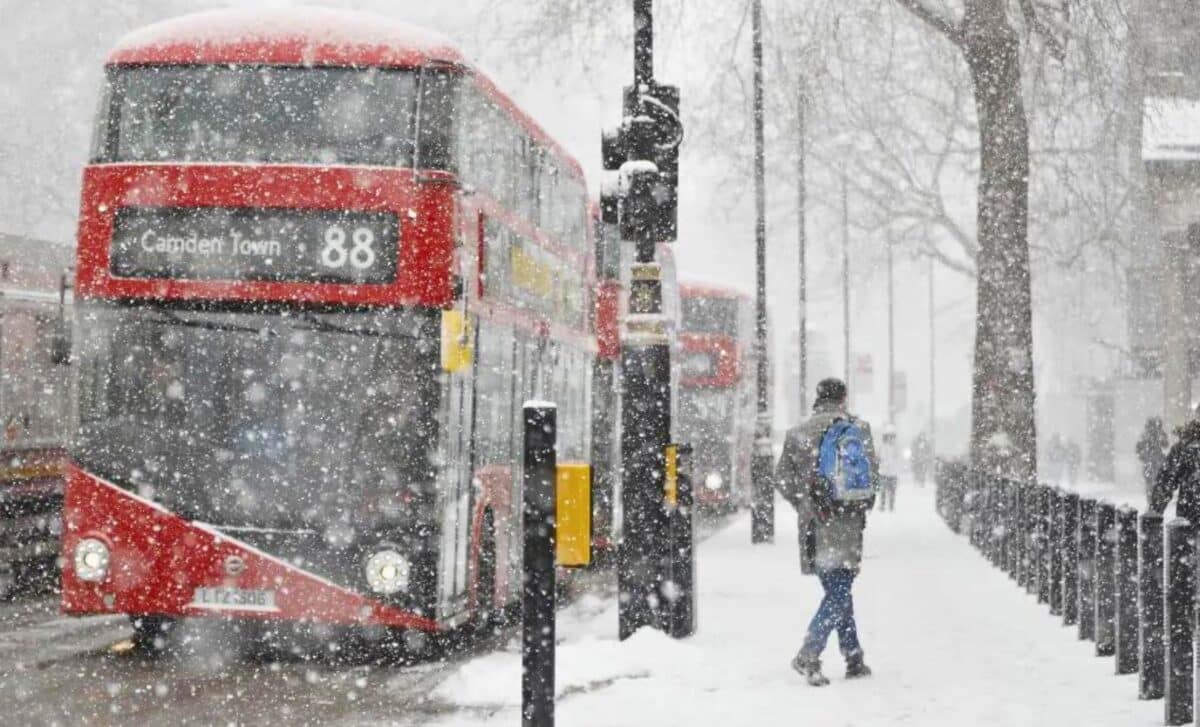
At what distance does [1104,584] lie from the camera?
39.1 ft

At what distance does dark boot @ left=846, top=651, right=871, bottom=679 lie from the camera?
11.0m

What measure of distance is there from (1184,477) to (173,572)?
626 centimetres

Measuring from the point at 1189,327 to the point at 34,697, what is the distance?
2931cm

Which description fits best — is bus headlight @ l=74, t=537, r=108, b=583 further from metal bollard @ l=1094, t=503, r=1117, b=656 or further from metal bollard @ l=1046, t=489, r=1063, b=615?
metal bollard @ l=1046, t=489, r=1063, b=615

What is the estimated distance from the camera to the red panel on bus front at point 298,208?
37.6 feet

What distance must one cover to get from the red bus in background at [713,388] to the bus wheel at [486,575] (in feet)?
55.7

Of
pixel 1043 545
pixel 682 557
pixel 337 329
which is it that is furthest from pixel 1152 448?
pixel 337 329

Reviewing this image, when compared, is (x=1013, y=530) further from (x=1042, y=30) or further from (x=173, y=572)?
(x=173, y=572)

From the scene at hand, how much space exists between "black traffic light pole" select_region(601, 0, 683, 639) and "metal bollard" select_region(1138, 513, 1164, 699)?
3395 mm

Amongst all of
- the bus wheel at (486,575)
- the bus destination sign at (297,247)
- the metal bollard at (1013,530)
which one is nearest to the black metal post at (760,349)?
the metal bollard at (1013,530)

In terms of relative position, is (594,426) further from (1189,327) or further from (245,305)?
(1189,327)

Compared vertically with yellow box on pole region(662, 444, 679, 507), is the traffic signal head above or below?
above

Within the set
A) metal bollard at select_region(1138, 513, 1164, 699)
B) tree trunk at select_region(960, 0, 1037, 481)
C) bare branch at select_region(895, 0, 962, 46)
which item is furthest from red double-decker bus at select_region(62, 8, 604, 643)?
bare branch at select_region(895, 0, 962, 46)

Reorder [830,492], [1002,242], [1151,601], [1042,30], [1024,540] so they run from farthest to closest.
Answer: [1002,242], [1042,30], [1024,540], [830,492], [1151,601]
